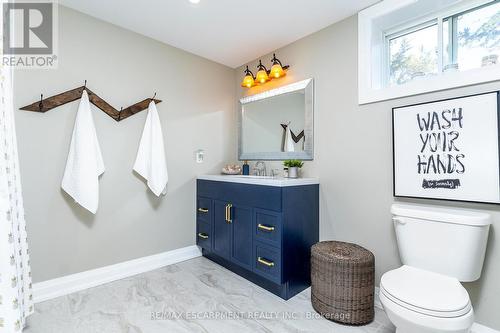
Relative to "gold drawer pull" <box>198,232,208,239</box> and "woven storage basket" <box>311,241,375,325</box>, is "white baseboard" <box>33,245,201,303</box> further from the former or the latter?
"woven storage basket" <box>311,241,375,325</box>

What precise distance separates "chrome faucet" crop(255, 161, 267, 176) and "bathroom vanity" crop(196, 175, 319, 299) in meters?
0.55

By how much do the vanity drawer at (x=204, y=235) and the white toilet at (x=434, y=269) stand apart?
173 centimetres

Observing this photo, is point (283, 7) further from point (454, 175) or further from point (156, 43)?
point (454, 175)

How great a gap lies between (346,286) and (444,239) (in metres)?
0.66

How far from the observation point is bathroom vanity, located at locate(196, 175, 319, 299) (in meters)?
1.96

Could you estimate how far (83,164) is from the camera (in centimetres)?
200

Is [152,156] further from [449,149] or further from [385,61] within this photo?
[449,149]

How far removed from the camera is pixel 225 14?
2.12 meters

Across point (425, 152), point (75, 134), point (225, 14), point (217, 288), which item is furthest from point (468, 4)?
point (75, 134)

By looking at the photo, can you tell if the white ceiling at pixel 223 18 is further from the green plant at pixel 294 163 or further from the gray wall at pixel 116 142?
the green plant at pixel 294 163

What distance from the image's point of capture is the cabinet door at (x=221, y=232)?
2415mm

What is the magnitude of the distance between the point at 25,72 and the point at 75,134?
1.84ft

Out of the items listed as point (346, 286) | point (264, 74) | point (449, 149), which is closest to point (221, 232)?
point (346, 286)

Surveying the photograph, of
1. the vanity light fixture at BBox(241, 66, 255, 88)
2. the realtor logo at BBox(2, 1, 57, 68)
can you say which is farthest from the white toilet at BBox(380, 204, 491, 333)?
the realtor logo at BBox(2, 1, 57, 68)
